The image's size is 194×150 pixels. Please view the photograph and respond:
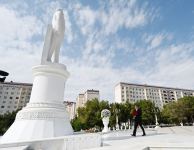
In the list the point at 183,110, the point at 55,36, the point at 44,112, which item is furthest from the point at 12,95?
the point at 44,112

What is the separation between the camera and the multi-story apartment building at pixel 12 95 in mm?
80500

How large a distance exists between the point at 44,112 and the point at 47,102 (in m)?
0.70

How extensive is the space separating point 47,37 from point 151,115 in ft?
158

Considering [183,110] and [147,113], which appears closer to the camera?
[147,113]

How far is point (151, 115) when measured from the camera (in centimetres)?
5303

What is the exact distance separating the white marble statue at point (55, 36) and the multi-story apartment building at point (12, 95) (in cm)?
7899

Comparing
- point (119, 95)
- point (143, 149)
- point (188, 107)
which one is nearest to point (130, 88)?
point (119, 95)

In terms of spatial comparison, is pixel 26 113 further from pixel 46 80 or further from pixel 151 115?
pixel 151 115

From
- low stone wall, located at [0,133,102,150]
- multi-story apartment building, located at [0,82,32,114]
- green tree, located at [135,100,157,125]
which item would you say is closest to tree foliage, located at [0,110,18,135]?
multi-story apartment building, located at [0,82,32,114]

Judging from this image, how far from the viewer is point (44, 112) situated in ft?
29.3

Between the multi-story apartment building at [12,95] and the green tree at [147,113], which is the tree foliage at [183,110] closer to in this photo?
the green tree at [147,113]

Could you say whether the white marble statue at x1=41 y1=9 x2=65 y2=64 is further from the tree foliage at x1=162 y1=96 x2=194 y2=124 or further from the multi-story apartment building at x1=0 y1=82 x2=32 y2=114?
the multi-story apartment building at x1=0 y1=82 x2=32 y2=114

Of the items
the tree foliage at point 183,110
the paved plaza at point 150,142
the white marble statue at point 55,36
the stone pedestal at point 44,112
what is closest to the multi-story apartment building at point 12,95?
the tree foliage at point 183,110

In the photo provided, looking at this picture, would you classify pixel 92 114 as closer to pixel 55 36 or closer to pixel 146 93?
pixel 55 36
